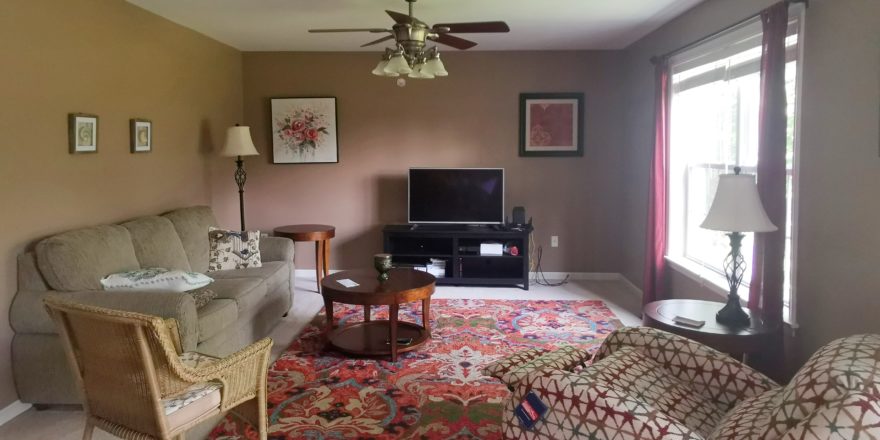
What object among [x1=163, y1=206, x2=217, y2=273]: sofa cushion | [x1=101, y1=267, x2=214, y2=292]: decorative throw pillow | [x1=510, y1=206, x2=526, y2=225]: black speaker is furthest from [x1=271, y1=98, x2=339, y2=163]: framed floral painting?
[x1=101, y1=267, x2=214, y2=292]: decorative throw pillow

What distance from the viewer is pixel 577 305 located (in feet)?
17.6

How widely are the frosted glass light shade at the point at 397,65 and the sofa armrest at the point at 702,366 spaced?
2.08m

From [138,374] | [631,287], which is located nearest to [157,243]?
[138,374]

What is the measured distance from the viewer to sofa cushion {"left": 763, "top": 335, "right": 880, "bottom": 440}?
1.55 m

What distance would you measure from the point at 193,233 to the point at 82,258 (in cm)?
130

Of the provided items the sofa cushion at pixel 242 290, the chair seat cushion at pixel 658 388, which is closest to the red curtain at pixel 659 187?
the chair seat cushion at pixel 658 388

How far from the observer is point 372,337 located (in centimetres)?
427

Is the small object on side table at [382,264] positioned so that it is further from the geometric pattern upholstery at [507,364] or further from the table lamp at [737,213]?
the table lamp at [737,213]

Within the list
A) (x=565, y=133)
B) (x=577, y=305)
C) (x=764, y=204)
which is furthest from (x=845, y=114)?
(x=565, y=133)

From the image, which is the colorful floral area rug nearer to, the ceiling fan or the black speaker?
the black speaker

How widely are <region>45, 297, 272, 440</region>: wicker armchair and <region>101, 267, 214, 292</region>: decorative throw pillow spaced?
1112 mm

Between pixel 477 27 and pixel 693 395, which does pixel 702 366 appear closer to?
pixel 693 395

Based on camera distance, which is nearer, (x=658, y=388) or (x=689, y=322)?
(x=658, y=388)

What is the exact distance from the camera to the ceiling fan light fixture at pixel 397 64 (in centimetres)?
376
